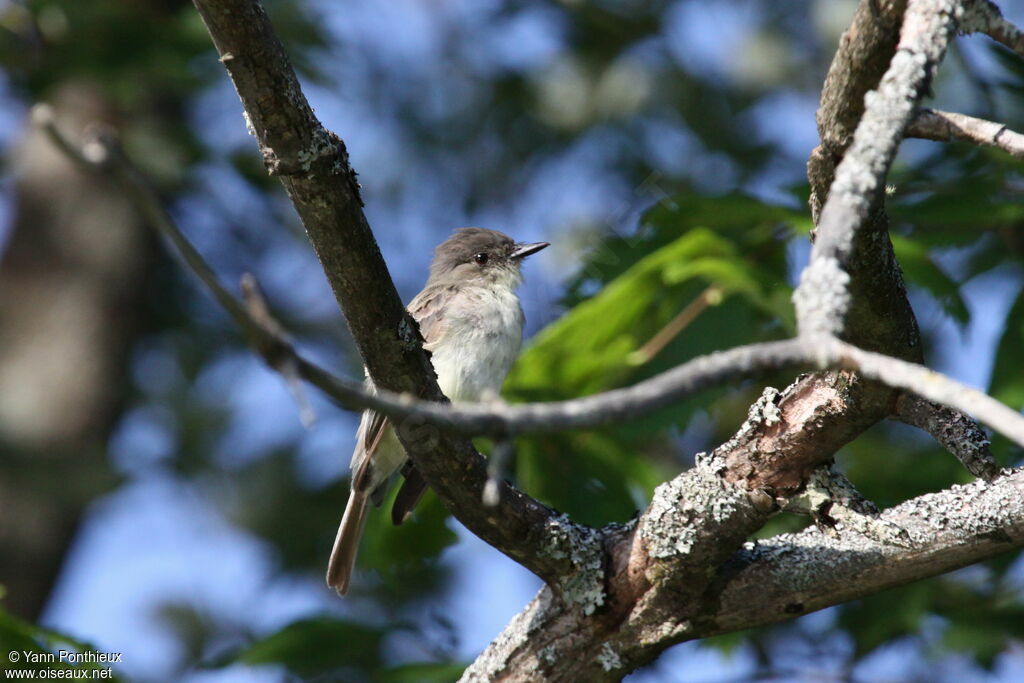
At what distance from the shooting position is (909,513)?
290 centimetres

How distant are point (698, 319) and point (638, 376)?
36cm

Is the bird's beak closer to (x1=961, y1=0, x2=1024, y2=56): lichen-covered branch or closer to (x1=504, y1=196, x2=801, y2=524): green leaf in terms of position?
(x1=504, y1=196, x2=801, y2=524): green leaf

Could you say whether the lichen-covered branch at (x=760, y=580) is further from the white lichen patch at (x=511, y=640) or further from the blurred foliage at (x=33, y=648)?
the blurred foliage at (x=33, y=648)

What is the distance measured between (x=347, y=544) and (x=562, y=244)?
369 cm

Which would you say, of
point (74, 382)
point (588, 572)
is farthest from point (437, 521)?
point (74, 382)

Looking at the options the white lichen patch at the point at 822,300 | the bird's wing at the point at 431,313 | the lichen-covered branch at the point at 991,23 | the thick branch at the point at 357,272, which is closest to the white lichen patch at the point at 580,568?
the thick branch at the point at 357,272

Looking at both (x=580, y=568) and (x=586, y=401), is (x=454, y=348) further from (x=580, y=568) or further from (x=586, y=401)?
(x=586, y=401)

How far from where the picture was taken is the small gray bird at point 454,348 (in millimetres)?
4832

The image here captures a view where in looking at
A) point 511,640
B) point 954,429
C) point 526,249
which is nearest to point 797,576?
point 954,429

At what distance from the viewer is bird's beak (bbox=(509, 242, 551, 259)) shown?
617cm

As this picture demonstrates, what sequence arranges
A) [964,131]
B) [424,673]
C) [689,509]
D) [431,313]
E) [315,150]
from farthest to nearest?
[431,313]
[424,673]
[689,509]
[315,150]
[964,131]

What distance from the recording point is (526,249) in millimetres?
6203

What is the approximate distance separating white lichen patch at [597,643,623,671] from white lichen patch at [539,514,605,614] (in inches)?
4.7

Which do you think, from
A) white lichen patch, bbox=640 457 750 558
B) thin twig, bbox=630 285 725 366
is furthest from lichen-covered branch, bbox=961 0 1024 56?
thin twig, bbox=630 285 725 366
